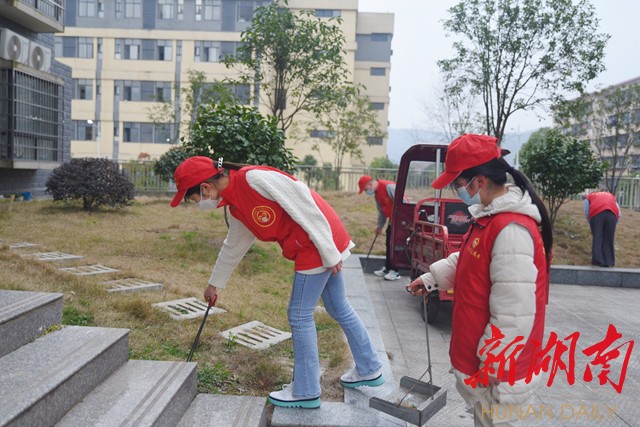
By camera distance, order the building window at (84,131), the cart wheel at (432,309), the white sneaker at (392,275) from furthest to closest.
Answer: the building window at (84,131) → the white sneaker at (392,275) → the cart wheel at (432,309)

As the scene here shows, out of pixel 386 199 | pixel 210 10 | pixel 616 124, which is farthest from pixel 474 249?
pixel 210 10

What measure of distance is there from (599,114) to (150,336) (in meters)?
23.8

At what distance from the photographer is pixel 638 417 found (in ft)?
11.8

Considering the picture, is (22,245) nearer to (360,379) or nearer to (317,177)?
(360,379)

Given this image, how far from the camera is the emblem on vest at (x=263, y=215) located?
3.00 meters

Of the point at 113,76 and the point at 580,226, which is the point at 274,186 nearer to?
the point at 580,226

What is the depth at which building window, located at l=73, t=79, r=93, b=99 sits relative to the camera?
137 feet

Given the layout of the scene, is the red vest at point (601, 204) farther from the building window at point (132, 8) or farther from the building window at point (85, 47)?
the building window at point (85, 47)

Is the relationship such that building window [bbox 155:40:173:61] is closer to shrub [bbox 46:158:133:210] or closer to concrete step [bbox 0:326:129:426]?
shrub [bbox 46:158:133:210]

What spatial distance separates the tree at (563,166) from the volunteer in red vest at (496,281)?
30.1ft

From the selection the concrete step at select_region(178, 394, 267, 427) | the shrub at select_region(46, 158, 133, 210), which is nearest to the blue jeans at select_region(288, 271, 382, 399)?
the concrete step at select_region(178, 394, 267, 427)

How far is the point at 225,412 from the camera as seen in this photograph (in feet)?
9.66

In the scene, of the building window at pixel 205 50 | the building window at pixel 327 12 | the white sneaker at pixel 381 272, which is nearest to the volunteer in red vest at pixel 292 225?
the white sneaker at pixel 381 272

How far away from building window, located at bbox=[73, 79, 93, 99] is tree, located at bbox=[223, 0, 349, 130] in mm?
35161
